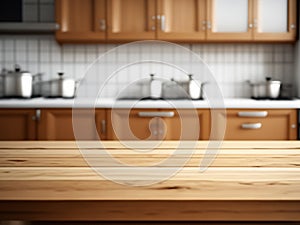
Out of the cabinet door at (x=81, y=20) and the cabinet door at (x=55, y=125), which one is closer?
the cabinet door at (x=55, y=125)

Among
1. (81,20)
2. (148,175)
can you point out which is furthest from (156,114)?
(148,175)

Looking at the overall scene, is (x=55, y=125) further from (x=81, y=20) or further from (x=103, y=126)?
(x=81, y=20)

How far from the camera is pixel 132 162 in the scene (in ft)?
4.61

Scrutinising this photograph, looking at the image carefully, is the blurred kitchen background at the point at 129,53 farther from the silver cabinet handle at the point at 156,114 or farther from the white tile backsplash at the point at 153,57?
the silver cabinet handle at the point at 156,114

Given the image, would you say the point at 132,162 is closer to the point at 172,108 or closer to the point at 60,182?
the point at 60,182

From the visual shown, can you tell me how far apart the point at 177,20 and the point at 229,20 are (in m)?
0.44

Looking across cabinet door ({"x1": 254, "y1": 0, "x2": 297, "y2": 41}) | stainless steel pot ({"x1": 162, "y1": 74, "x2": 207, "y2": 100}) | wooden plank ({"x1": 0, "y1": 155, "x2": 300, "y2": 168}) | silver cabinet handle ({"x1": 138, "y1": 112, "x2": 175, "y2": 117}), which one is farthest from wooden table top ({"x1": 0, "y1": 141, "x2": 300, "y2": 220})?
cabinet door ({"x1": 254, "y1": 0, "x2": 297, "y2": 41})

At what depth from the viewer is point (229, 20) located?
12.9 feet

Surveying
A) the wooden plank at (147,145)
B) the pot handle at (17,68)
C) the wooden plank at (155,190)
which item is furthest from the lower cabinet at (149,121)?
the wooden plank at (155,190)

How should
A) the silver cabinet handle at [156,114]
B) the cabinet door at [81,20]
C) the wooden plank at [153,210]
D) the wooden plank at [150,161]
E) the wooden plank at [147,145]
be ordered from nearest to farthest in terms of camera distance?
the wooden plank at [153,210] < the wooden plank at [150,161] < the wooden plank at [147,145] < the silver cabinet handle at [156,114] < the cabinet door at [81,20]

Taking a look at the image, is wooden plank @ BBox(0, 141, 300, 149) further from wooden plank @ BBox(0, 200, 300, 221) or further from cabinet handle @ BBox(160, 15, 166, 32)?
cabinet handle @ BBox(160, 15, 166, 32)

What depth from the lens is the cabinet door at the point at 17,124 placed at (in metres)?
3.67

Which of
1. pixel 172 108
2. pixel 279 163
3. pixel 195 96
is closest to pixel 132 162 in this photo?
pixel 279 163

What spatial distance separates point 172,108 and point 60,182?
2579 millimetres
